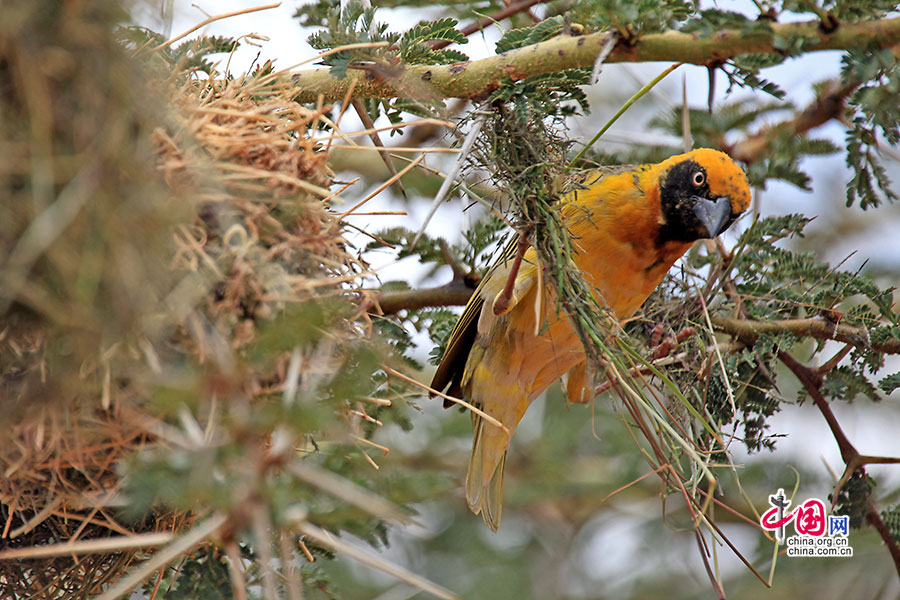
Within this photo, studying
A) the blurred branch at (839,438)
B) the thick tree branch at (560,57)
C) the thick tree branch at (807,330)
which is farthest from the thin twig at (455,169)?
the blurred branch at (839,438)

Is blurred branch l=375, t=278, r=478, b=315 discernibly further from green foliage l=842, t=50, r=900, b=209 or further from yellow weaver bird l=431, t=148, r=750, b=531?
green foliage l=842, t=50, r=900, b=209

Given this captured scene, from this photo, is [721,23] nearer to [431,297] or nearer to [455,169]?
[455,169]

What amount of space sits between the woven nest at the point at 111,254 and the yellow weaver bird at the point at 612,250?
92 cm

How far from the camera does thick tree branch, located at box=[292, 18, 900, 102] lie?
1638 millimetres

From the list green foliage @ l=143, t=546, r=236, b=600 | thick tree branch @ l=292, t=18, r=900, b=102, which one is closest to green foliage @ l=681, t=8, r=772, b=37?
thick tree branch @ l=292, t=18, r=900, b=102

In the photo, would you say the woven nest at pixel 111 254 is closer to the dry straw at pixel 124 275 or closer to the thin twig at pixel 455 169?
the dry straw at pixel 124 275

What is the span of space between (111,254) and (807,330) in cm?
190

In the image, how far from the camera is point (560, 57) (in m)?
1.87

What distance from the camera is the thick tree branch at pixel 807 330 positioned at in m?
2.27

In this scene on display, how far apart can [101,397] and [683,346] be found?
1685mm

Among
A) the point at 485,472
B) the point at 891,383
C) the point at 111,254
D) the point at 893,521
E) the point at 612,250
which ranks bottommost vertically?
the point at 485,472

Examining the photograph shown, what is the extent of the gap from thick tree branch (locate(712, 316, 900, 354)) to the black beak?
292 millimetres

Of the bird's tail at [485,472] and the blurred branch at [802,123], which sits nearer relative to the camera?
the blurred branch at [802,123]

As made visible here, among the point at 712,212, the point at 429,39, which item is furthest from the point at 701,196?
the point at 429,39
